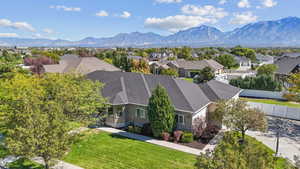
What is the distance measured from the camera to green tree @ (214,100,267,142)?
1574 cm

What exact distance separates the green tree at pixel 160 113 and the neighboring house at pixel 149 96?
1280 millimetres

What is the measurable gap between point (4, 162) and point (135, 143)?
31.0 ft

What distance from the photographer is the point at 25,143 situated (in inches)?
366

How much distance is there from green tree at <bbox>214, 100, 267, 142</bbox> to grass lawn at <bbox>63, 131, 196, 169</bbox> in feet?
15.0

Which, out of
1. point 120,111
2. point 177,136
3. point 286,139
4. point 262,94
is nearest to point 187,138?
point 177,136

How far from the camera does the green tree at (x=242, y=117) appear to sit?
1574 centimetres

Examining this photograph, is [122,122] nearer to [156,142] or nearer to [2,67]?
[156,142]

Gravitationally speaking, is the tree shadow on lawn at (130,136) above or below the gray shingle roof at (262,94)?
below

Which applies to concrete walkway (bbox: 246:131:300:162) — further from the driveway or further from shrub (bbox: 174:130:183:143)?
shrub (bbox: 174:130:183:143)

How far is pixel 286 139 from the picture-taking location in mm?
19000

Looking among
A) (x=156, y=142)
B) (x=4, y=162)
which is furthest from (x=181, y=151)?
(x=4, y=162)

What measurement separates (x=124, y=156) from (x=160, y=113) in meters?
5.01

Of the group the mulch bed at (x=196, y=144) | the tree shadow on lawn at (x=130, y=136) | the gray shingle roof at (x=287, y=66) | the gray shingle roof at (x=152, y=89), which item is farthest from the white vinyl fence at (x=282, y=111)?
the gray shingle roof at (x=287, y=66)

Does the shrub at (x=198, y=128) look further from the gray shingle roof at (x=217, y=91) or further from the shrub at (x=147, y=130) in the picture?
the shrub at (x=147, y=130)
